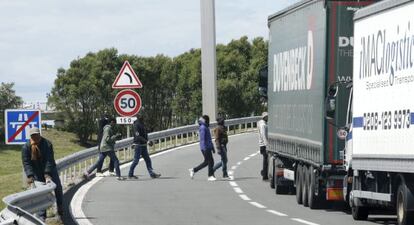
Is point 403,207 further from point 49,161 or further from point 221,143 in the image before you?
point 221,143

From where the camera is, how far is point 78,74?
345ft

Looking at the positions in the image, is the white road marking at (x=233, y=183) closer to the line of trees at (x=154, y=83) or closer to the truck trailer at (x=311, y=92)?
the truck trailer at (x=311, y=92)

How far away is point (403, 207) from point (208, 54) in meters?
38.1

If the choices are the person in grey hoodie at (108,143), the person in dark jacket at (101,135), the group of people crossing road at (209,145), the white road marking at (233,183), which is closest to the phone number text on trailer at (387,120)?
the white road marking at (233,183)

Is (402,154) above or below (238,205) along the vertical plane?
above

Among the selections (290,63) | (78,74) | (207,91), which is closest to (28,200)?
(290,63)

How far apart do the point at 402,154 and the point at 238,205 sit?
6700 millimetres

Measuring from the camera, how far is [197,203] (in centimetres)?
2383

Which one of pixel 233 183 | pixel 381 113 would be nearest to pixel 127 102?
pixel 233 183

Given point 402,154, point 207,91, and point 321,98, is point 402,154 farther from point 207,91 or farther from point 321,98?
point 207,91

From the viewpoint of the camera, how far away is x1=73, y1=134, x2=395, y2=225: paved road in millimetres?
20156

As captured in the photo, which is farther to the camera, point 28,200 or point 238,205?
point 238,205

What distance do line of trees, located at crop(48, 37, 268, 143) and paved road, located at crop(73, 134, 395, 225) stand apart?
206 ft

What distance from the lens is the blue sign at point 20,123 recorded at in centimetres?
2289
